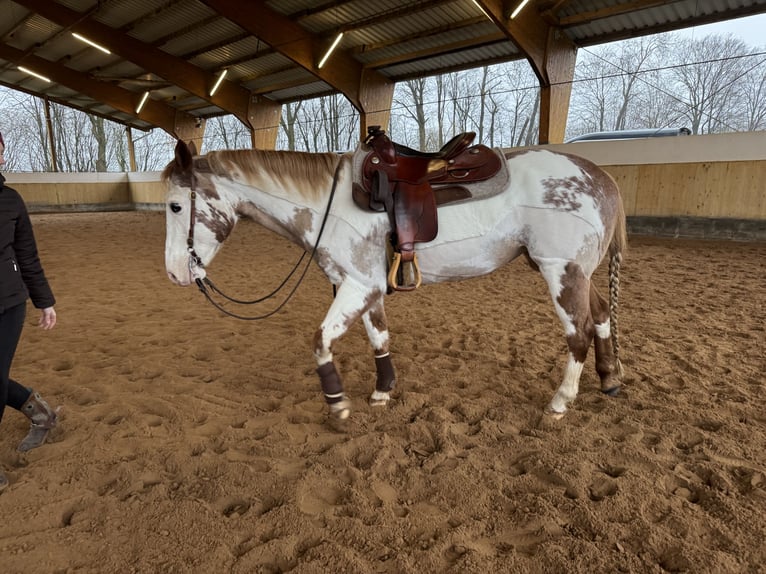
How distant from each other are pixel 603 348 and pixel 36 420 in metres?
3.29

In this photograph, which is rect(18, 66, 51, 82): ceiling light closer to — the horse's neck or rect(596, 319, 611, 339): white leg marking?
the horse's neck

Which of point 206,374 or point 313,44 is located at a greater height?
point 313,44

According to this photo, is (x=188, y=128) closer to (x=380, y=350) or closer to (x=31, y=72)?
(x=31, y=72)

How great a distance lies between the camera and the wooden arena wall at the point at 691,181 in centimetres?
830

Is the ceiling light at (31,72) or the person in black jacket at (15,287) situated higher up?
the ceiling light at (31,72)

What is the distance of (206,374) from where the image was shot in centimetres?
323

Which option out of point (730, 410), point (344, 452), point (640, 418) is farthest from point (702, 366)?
point (344, 452)

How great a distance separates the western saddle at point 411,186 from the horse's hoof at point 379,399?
74 centimetres

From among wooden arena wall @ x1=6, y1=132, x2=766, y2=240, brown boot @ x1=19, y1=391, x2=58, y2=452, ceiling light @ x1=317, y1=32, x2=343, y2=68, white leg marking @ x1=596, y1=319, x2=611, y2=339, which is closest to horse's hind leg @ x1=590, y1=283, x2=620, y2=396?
white leg marking @ x1=596, y1=319, x2=611, y2=339

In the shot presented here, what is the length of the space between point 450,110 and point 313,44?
17.0 feet

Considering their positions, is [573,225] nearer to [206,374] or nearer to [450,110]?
[206,374]

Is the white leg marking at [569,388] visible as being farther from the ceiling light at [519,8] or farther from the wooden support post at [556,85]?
the wooden support post at [556,85]

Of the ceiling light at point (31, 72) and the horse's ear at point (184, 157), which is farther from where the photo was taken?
the ceiling light at point (31, 72)

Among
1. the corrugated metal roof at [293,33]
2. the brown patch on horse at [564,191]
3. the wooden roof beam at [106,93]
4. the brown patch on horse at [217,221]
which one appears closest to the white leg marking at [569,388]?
the brown patch on horse at [564,191]
